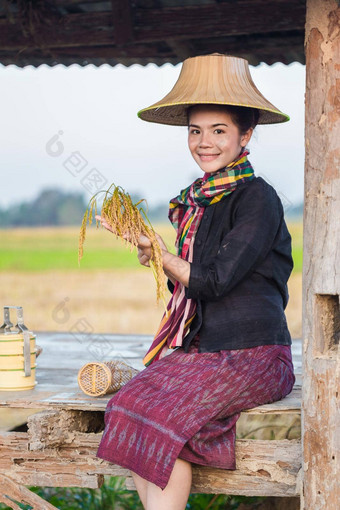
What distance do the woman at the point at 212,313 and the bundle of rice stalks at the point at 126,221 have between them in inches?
1.7

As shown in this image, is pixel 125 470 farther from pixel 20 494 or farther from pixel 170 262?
pixel 170 262

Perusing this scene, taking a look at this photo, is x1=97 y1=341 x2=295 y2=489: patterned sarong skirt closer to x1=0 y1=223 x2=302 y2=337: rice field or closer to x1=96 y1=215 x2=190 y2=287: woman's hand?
x1=96 y1=215 x2=190 y2=287: woman's hand

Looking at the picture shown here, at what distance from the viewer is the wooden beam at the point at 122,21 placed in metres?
5.45

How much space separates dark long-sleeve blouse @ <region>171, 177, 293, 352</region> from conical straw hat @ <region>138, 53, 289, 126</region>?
0.34 m

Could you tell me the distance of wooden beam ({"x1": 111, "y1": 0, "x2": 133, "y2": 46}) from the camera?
5.45 metres

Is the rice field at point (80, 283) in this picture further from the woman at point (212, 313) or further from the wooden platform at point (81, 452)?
the woman at point (212, 313)

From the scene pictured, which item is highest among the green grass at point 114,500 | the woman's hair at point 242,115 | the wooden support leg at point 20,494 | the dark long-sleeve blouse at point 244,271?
the woman's hair at point 242,115

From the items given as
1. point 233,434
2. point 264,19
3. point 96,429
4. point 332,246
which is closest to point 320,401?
point 233,434

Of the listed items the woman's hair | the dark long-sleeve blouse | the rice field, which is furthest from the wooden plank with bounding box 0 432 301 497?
the rice field

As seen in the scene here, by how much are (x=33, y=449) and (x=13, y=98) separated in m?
28.0

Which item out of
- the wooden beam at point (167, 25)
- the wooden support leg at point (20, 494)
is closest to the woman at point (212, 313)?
the wooden support leg at point (20, 494)

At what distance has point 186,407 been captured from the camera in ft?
10.2

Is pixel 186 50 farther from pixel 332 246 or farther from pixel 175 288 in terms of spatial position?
pixel 332 246

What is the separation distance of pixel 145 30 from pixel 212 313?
295 cm
